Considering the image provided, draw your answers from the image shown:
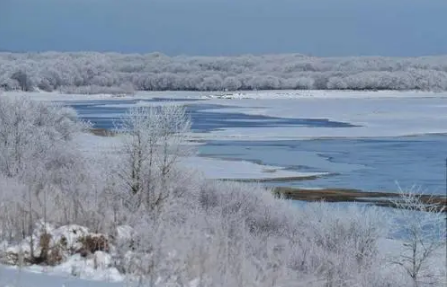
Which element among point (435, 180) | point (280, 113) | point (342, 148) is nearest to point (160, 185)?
point (435, 180)

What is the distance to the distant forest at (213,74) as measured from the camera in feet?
293

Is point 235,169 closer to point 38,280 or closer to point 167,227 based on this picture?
point 167,227

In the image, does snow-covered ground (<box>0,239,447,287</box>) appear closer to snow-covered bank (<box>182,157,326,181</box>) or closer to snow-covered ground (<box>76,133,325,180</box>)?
snow-covered ground (<box>76,133,325,180</box>)

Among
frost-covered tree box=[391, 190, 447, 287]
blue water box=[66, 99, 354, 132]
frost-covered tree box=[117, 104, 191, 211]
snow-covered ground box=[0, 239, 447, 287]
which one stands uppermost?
snow-covered ground box=[0, 239, 447, 287]

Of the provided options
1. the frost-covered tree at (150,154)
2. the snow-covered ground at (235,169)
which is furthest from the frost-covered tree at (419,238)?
the snow-covered ground at (235,169)

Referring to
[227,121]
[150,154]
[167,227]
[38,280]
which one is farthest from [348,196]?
[227,121]

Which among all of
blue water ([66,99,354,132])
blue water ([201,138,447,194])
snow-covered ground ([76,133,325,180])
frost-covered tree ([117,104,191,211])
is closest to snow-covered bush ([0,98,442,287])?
frost-covered tree ([117,104,191,211])

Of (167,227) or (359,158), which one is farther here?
(359,158)

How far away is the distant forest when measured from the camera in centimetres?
8925

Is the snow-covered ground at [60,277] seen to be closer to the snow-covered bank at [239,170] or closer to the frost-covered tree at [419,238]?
the frost-covered tree at [419,238]

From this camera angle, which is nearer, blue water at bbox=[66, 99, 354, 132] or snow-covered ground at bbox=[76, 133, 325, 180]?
snow-covered ground at bbox=[76, 133, 325, 180]

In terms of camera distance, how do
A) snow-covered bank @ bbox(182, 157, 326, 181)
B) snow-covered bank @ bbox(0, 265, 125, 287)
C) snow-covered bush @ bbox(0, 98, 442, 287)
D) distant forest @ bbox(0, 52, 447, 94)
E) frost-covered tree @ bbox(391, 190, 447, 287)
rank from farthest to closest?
1. distant forest @ bbox(0, 52, 447, 94)
2. snow-covered bank @ bbox(182, 157, 326, 181)
3. frost-covered tree @ bbox(391, 190, 447, 287)
4. snow-covered bush @ bbox(0, 98, 442, 287)
5. snow-covered bank @ bbox(0, 265, 125, 287)

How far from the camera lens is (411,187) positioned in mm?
17484

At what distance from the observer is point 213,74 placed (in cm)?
11075
